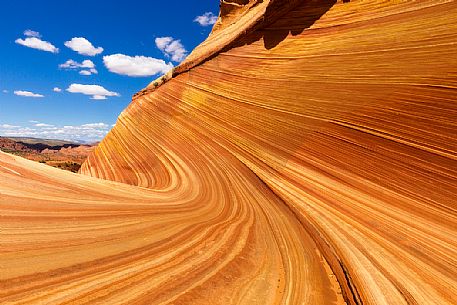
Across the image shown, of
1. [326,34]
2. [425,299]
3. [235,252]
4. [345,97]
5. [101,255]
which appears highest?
[326,34]

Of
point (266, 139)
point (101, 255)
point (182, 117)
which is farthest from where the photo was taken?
point (182, 117)

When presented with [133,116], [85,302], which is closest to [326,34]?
[85,302]

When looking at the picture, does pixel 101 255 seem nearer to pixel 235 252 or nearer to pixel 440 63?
pixel 235 252

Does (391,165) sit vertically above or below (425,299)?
above

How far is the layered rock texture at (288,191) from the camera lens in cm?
372

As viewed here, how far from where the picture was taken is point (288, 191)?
7848 millimetres

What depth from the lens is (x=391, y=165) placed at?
264 inches

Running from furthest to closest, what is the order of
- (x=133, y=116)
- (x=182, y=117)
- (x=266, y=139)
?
(x=133, y=116) < (x=182, y=117) < (x=266, y=139)

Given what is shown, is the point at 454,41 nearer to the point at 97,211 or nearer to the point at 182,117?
the point at 97,211

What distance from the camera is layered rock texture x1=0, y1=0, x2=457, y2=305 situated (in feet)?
12.2

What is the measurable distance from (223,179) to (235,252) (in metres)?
4.42

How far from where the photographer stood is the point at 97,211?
5316 millimetres

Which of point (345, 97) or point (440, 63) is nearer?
point (440, 63)

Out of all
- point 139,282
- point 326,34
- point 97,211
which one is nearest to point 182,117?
point 326,34
